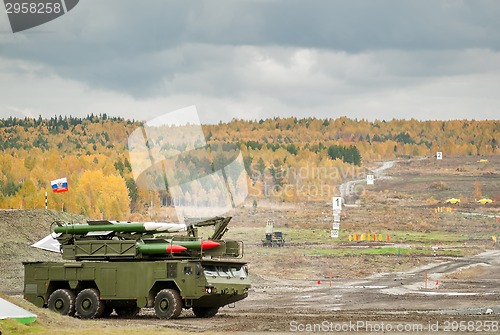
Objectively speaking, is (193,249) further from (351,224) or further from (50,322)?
(351,224)

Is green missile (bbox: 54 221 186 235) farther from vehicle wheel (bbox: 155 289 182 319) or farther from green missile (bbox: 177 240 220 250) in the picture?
vehicle wheel (bbox: 155 289 182 319)

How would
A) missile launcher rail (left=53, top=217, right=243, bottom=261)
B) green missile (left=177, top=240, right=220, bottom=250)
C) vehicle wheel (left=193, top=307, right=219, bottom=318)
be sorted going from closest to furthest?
green missile (left=177, top=240, right=220, bottom=250) → missile launcher rail (left=53, top=217, right=243, bottom=261) → vehicle wheel (left=193, top=307, right=219, bottom=318)

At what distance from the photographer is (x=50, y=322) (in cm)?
3294

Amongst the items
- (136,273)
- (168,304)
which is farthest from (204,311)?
(136,273)

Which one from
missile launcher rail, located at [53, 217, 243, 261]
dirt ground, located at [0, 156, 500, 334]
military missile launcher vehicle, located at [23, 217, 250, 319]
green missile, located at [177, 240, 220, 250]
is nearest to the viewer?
dirt ground, located at [0, 156, 500, 334]

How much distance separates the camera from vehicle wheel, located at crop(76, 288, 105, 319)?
38406 mm

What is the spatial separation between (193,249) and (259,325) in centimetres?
494

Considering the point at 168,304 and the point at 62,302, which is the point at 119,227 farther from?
the point at 168,304

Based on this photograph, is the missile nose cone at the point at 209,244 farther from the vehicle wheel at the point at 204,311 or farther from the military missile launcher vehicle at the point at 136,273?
the vehicle wheel at the point at 204,311

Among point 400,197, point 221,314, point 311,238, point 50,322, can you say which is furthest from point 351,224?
point 50,322

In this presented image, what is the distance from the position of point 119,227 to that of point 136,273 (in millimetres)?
1882

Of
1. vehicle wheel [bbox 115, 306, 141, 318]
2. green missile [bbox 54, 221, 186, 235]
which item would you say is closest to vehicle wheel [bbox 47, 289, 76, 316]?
vehicle wheel [bbox 115, 306, 141, 318]

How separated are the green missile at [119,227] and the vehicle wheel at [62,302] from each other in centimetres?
216

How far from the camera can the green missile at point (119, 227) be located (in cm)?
3881
